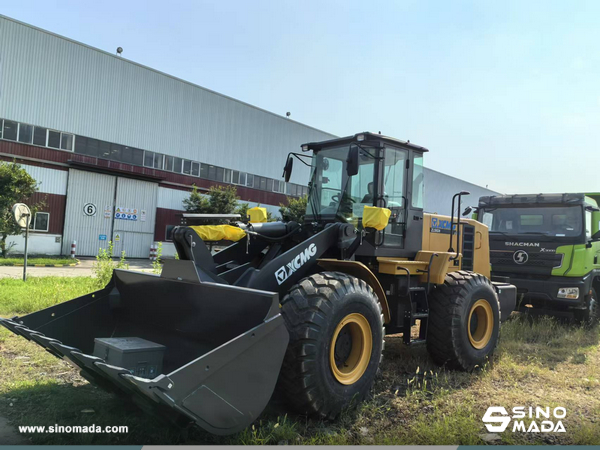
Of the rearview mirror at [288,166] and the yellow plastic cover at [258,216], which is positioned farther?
the yellow plastic cover at [258,216]

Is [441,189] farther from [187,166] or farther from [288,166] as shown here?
[288,166]

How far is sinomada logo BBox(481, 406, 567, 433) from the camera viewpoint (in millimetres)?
4340

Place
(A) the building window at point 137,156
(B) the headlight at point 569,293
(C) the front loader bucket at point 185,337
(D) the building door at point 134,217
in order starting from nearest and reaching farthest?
(C) the front loader bucket at point 185,337
(B) the headlight at point 569,293
(D) the building door at point 134,217
(A) the building window at point 137,156

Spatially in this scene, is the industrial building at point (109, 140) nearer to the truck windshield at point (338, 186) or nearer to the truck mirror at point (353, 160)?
the truck windshield at point (338, 186)

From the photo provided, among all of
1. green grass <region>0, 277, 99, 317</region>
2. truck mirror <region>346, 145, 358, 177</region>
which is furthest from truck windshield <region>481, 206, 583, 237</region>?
green grass <region>0, 277, 99, 317</region>

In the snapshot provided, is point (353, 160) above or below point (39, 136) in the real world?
below

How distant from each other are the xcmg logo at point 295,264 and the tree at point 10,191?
1821 centimetres

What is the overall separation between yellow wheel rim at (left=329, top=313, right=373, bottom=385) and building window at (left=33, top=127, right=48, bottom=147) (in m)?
21.8

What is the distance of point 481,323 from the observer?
6453 mm

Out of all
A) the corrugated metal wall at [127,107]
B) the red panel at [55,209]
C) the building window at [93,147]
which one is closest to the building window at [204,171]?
the corrugated metal wall at [127,107]

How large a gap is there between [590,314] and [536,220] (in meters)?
2.17

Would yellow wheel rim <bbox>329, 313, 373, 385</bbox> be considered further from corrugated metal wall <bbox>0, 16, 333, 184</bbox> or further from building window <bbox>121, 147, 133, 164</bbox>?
building window <bbox>121, 147, 133, 164</bbox>

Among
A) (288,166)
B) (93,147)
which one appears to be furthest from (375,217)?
(93,147)

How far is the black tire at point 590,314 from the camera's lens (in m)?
9.33
